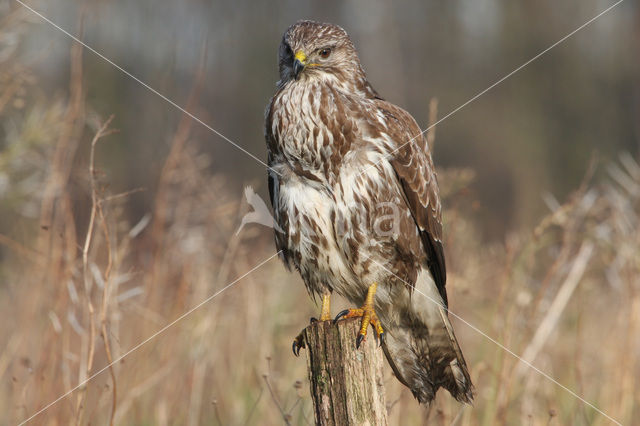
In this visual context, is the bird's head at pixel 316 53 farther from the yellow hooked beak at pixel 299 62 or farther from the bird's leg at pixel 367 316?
the bird's leg at pixel 367 316

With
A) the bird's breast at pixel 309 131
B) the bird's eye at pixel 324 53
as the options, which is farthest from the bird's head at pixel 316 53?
the bird's breast at pixel 309 131

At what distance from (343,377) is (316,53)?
1.50m

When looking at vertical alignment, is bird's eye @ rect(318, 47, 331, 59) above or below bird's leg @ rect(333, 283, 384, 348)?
above

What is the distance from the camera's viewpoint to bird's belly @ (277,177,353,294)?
3.02 meters

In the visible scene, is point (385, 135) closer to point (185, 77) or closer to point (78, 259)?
point (78, 259)

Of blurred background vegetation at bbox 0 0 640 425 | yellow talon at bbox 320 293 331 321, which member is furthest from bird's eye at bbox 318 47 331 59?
yellow talon at bbox 320 293 331 321

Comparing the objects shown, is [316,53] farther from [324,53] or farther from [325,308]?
[325,308]

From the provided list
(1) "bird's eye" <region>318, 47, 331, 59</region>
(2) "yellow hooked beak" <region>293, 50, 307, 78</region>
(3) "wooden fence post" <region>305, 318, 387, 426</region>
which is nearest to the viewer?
(3) "wooden fence post" <region>305, 318, 387, 426</region>

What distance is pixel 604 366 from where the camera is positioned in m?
4.57

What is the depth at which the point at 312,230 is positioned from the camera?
10.0 ft

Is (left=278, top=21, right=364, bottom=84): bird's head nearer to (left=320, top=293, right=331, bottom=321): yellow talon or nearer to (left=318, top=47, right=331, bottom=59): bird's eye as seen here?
(left=318, top=47, right=331, bottom=59): bird's eye

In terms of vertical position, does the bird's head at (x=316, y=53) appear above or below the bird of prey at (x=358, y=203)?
above

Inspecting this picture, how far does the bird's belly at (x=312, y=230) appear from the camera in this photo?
3.02 metres

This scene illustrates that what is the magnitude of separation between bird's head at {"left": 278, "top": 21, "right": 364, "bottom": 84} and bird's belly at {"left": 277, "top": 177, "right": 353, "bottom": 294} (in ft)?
1.68
